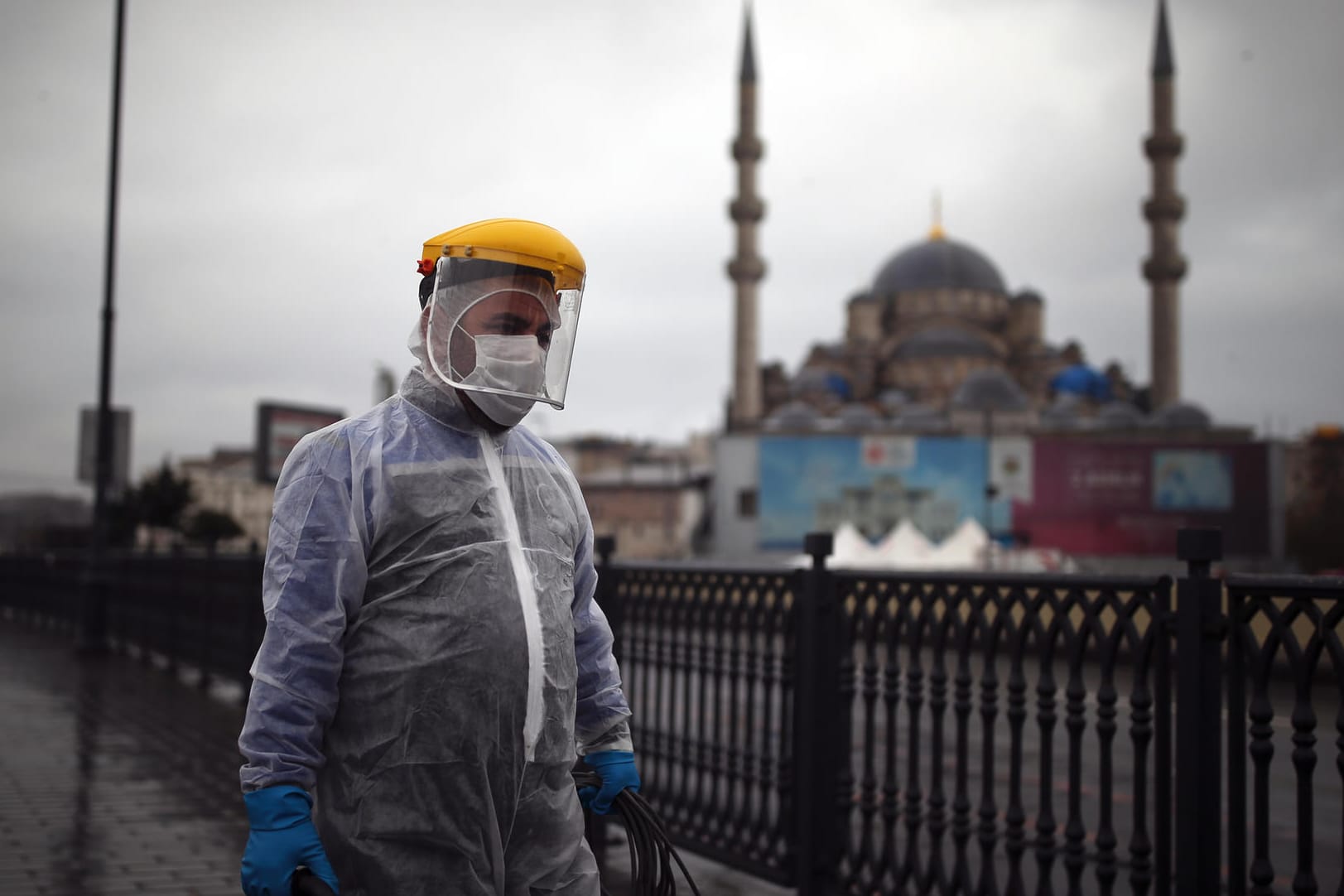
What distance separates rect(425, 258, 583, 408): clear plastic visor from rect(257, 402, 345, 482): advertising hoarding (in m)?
10.0

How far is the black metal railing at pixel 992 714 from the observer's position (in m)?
3.34

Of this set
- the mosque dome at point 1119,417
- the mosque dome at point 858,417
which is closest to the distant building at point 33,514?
the mosque dome at point 858,417

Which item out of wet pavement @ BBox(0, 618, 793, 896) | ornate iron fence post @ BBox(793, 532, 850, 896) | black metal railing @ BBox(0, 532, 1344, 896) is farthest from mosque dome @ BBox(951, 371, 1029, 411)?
ornate iron fence post @ BBox(793, 532, 850, 896)

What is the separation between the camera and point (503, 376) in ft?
8.32

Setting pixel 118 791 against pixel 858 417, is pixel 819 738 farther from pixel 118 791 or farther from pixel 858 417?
pixel 858 417

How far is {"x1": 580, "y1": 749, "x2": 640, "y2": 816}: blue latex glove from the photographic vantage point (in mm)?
2852

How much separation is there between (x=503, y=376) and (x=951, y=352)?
79002mm

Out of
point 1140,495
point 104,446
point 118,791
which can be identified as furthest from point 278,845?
point 1140,495

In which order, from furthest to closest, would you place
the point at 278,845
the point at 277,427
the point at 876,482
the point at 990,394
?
the point at 990,394 → the point at 876,482 → the point at 277,427 → the point at 278,845

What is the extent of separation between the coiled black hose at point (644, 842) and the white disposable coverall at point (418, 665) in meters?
0.22

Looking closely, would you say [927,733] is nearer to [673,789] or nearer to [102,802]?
[673,789]

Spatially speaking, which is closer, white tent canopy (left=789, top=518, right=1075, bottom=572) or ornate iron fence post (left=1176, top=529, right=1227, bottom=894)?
ornate iron fence post (left=1176, top=529, right=1227, bottom=894)

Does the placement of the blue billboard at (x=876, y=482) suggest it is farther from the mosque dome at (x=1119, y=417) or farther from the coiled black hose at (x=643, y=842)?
the coiled black hose at (x=643, y=842)

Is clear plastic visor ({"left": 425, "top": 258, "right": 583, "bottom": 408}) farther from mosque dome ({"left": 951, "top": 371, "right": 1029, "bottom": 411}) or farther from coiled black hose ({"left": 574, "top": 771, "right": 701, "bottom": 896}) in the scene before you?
mosque dome ({"left": 951, "top": 371, "right": 1029, "bottom": 411})
